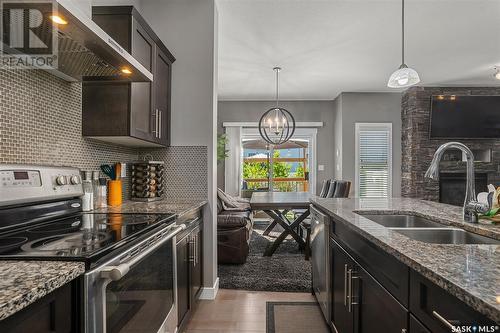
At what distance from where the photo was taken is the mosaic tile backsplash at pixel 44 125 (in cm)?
151

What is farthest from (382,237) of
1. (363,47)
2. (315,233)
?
(363,47)

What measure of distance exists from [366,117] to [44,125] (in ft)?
18.6

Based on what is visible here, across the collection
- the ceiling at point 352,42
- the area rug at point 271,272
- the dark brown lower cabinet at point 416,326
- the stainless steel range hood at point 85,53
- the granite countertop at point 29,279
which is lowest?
the area rug at point 271,272

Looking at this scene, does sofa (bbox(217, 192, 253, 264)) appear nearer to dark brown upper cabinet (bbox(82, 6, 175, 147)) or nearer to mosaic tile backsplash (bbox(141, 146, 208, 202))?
mosaic tile backsplash (bbox(141, 146, 208, 202))

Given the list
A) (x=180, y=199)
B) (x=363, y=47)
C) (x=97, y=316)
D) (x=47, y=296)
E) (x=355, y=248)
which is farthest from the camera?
(x=363, y=47)

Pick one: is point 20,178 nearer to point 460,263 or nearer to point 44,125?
point 44,125

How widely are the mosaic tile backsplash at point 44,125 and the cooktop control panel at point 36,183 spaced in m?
0.12

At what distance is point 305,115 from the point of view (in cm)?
690

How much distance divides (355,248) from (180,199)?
170 cm

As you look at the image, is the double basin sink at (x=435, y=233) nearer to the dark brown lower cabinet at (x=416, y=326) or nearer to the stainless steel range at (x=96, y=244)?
the dark brown lower cabinet at (x=416, y=326)

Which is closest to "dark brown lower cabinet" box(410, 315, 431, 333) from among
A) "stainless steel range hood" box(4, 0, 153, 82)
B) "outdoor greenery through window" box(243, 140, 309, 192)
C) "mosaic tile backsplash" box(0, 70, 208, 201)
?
"stainless steel range hood" box(4, 0, 153, 82)

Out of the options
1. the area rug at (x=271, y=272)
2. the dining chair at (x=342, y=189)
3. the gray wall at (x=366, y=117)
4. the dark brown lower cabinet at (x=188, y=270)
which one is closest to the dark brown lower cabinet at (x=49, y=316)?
the dark brown lower cabinet at (x=188, y=270)

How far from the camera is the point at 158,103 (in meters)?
2.58

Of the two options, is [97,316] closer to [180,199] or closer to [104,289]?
[104,289]
